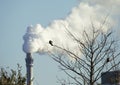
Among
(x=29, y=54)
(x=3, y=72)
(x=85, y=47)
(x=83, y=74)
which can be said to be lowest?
(x=83, y=74)

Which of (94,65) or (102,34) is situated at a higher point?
(102,34)

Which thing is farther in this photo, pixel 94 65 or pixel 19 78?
pixel 19 78

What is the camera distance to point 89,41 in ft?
61.2

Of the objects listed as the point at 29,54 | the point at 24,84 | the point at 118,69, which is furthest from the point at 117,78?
the point at 29,54

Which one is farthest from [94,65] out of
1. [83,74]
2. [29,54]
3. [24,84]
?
[29,54]

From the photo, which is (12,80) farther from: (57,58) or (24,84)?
(57,58)

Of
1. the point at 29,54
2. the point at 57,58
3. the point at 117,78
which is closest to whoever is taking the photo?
the point at 57,58

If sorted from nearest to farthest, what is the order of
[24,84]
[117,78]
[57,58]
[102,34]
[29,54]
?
[57,58]
[102,34]
[117,78]
[24,84]
[29,54]

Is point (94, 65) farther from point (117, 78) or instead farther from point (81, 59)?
point (117, 78)

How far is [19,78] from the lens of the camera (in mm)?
36875

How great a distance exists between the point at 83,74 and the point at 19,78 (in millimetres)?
19376

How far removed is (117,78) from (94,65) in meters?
3.15

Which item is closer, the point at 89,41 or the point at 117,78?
the point at 89,41

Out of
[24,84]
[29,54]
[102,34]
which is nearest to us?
[102,34]
